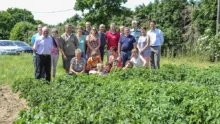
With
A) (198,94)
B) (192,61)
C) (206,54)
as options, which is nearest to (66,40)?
(198,94)

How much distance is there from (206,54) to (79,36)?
9709mm

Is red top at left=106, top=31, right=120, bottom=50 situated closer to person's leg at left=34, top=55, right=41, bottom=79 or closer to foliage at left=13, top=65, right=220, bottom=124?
person's leg at left=34, top=55, right=41, bottom=79

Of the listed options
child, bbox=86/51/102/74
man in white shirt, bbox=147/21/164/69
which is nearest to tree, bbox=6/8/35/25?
man in white shirt, bbox=147/21/164/69

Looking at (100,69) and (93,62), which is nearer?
(100,69)

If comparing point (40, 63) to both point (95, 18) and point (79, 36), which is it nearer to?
point (79, 36)

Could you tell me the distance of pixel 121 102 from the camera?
21.0 ft

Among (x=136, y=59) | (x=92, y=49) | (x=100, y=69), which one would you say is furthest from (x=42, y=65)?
(x=136, y=59)

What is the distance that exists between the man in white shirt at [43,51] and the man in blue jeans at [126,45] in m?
2.16

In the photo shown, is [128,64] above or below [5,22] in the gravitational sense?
below

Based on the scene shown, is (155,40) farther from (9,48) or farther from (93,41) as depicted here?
(9,48)

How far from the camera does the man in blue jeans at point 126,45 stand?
11.5m

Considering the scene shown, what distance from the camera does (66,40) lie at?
11203mm

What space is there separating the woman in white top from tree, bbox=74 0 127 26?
18.0 meters

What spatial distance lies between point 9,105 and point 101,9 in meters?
21.9
